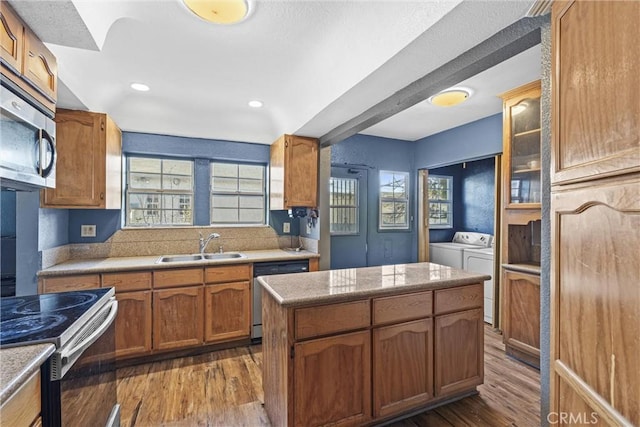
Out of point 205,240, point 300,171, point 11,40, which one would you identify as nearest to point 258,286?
point 205,240

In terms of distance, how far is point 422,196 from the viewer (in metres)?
4.70

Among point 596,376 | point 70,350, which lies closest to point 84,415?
point 70,350

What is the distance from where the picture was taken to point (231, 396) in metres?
2.30

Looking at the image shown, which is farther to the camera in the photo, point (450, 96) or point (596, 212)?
point (450, 96)

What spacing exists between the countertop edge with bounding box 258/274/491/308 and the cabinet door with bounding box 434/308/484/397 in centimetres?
23

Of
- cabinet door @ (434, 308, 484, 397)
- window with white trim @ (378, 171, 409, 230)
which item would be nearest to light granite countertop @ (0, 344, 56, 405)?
cabinet door @ (434, 308, 484, 397)

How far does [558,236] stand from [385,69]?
131 centimetres

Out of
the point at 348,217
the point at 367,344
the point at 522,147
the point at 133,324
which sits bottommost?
the point at 133,324

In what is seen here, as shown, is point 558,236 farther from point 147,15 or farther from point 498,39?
point 147,15

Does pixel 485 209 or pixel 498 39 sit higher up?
pixel 498 39

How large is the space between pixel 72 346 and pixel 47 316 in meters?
0.28

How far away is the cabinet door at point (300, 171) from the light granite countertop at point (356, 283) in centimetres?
140

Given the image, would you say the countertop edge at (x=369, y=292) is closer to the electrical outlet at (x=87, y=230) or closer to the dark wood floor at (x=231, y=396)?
the dark wood floor at (x=231, y=396)

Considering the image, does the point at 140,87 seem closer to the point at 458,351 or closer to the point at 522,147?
the point at 458,351
